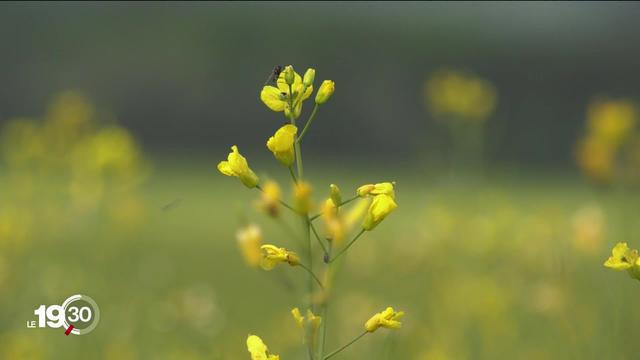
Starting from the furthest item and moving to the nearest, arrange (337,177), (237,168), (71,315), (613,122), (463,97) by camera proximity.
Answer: (337,177)
(463,97)
(613,122)
(71,315)
(237,168)

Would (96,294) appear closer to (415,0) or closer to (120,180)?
(120,180)

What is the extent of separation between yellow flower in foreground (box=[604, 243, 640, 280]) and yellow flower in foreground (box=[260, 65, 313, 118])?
36cm

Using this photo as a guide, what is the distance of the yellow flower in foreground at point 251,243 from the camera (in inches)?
45.7

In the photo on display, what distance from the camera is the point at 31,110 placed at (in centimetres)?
3153

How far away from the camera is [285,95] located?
118cm

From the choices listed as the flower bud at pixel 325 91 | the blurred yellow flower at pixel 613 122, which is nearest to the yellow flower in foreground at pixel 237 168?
the flower bud at pixel 325 91

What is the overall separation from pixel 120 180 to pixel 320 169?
76.3 ft

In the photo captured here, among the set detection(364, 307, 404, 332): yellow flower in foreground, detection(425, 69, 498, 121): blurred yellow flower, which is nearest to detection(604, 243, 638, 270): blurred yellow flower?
detection(364, 307, 404, 332): yellow flower in foreground

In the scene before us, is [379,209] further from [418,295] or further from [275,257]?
[418,295]

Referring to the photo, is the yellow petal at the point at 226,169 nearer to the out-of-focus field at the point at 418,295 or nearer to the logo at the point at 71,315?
the out-of-focus field at the point at 418,295

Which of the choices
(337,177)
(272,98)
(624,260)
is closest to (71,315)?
(272,98)

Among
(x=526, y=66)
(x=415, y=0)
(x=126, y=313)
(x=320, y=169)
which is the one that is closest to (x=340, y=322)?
(x=126, y=313)

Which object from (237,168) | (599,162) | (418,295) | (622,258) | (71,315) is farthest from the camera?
(418,295)

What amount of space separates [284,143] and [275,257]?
0.12 metres
